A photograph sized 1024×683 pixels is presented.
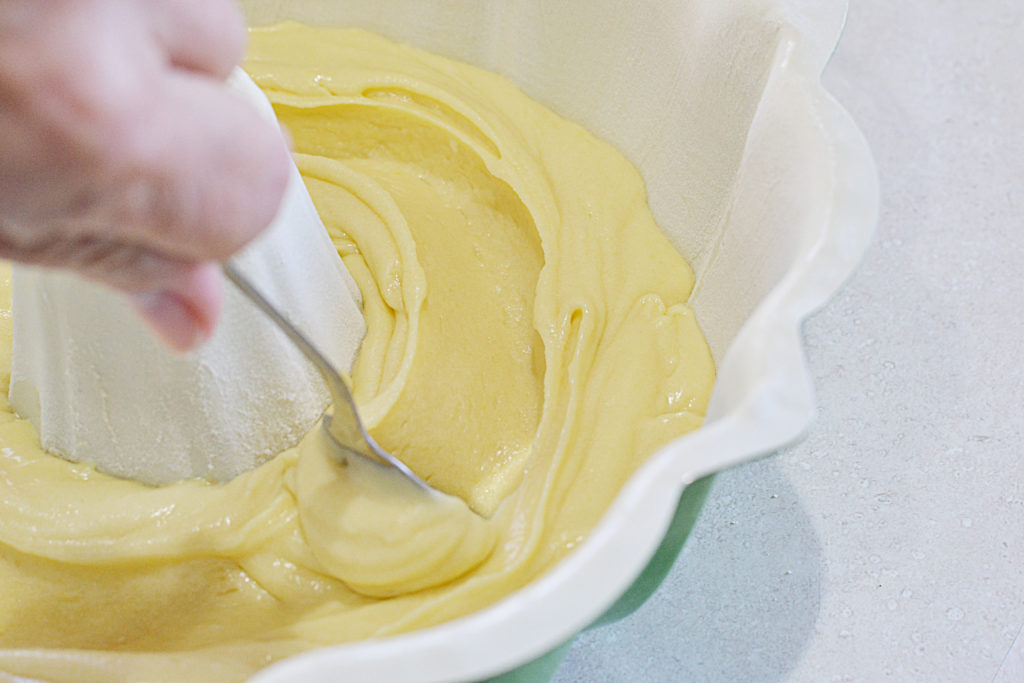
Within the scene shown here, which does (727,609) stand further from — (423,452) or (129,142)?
(129,142)

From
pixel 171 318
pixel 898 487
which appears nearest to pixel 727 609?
pixel 898 487

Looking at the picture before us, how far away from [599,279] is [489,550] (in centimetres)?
25

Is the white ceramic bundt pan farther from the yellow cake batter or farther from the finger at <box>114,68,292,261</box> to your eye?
the finger at <box>114,68,292,261</box>

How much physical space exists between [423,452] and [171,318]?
0.30 metres

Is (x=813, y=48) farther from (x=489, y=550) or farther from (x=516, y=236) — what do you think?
(x=489, y=550)

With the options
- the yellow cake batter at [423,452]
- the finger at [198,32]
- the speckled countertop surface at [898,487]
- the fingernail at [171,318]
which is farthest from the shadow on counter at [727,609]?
the finger at [198,32]

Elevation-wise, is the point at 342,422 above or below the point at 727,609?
above

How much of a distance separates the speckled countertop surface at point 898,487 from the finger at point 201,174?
477 millimetres

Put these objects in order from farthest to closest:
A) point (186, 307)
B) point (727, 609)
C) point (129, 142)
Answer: point (727, 609), point (186, 307), point (129, 142)

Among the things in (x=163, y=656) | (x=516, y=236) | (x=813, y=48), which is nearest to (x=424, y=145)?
(x=516, y=236)

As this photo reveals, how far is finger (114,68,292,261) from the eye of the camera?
0.36 meters

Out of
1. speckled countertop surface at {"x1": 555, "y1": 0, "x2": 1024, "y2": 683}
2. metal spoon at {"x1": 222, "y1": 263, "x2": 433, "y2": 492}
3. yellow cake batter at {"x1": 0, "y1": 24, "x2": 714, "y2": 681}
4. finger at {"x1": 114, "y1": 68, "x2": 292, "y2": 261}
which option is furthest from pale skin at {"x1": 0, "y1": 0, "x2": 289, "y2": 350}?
speckled countertop surface at {"x1": 555, "y1": 0, "x2": 1024, "y2": 683}

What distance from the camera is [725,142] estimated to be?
0.81 m

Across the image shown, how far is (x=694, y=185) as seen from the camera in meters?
0.84
